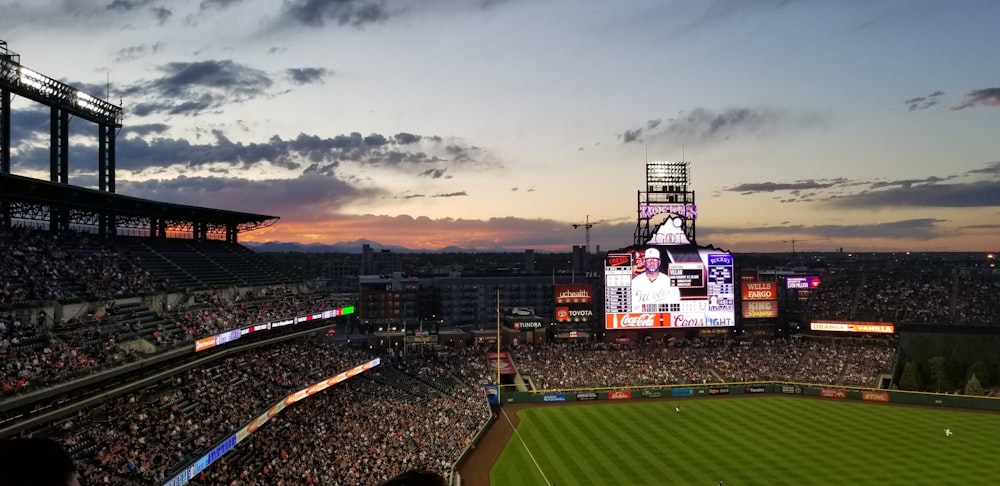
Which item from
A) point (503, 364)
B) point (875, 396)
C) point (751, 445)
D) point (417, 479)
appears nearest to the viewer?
point (417, 479)

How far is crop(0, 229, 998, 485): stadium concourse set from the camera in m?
22.7

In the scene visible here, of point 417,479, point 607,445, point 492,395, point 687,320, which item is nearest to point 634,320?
point 687,320

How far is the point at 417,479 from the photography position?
2555 mm

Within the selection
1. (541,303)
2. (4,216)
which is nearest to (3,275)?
(4,216)

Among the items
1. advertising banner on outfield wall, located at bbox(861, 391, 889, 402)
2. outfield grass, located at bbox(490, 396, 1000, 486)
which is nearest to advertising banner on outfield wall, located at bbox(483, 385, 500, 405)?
outfield grass, located at bbox(490, 396, 1000, 486)

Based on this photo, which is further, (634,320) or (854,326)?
(854,326)

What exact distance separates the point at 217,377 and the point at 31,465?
1369 inches

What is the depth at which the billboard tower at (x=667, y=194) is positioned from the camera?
6372cm

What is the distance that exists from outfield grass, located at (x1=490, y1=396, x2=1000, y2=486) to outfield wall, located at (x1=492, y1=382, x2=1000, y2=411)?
1838mm

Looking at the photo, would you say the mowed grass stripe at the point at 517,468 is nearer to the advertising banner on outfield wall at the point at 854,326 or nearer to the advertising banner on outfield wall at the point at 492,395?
the advertising banner on outfield wall at the point at 492,395

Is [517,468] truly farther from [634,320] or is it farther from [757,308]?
[757,308]

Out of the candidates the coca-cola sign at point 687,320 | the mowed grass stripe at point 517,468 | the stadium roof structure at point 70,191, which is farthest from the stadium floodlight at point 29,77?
the coca-cola sign at point 687,320

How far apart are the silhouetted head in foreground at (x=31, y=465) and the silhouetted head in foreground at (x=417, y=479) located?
1.24 metres

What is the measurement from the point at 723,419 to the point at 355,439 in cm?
2741
